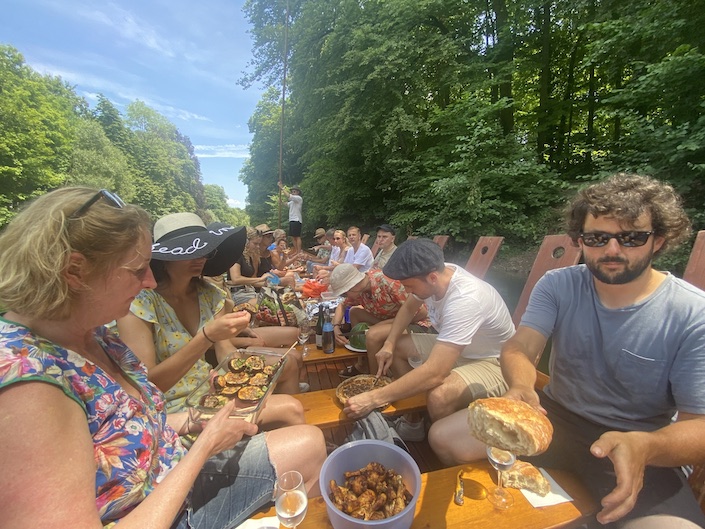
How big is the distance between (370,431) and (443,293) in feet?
3.26

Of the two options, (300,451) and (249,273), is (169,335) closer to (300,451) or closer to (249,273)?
(300,451)

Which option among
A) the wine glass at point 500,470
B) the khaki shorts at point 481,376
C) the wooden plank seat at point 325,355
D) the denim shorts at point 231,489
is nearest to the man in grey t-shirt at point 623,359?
the wine glass at point 500,470

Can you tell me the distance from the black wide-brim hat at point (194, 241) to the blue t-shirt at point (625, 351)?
6.09 ft

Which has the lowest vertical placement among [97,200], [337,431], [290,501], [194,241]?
[337,431]

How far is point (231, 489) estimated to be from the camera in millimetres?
1272

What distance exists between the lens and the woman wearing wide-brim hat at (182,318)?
160 cm

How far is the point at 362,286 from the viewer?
3262 mm

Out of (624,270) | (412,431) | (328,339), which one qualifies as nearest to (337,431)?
(412,431)

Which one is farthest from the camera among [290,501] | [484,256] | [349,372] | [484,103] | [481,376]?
[484,103]

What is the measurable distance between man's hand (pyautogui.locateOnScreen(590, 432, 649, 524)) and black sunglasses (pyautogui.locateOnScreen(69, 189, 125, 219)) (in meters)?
1.69

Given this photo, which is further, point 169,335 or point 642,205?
point 169,335

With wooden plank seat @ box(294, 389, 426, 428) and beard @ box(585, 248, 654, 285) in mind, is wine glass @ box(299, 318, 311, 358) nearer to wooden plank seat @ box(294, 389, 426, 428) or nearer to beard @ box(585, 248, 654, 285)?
wooden plank seat @ box(294, 389, 426, 428)

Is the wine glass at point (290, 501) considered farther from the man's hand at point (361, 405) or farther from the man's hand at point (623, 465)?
the man's hand at point (623, 465)

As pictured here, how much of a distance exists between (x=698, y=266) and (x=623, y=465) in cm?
157
